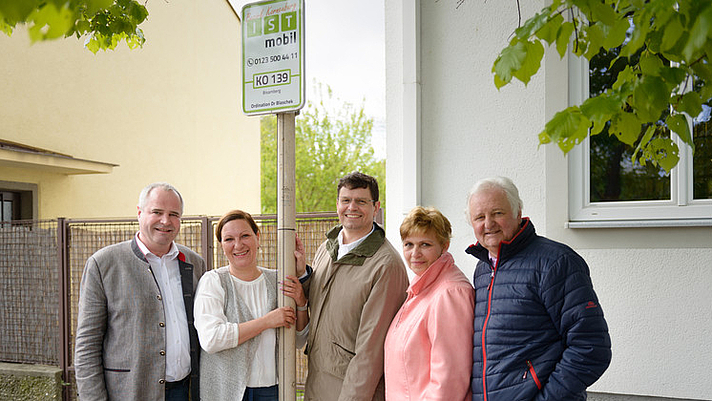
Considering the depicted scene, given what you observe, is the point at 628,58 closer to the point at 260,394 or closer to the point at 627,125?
the point at 627,125

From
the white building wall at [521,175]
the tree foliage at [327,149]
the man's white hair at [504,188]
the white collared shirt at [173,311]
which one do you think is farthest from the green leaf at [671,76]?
the tree foliage at [327,149]

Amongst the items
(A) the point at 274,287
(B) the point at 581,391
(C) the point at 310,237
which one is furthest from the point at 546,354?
(C) the point at 310,237

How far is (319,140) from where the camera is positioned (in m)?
36.3

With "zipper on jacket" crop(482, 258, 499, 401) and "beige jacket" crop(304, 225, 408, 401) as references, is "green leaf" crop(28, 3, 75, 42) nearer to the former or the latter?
"zipper on jacket" crop(482, 258, 499, 401)

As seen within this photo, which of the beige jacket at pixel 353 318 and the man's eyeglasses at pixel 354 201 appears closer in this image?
the beige jacket at pixel 353 318

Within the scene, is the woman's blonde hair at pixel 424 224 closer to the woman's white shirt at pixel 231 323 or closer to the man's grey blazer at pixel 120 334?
the woman's white shirt at pixel 231 323

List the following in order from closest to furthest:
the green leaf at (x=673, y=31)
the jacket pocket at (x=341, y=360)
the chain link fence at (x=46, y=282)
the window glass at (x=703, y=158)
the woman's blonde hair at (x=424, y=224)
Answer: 1. the green leaf at (x=673, y=31)
2. the woman's blonde hair at (x=424, y=224)
3. the jacket pocket at (x=341, y=360)
4. the window glass at (x=703, y=158)
5. the chain link fence at (x=46, y=282)

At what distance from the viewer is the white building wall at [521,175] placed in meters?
4.16

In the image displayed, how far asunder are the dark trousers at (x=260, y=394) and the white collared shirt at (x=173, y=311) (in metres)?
0.38

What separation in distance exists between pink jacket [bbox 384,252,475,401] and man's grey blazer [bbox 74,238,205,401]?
44.9 inches

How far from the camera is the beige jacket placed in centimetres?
302

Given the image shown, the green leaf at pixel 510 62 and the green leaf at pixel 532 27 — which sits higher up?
the green leaf at pixel 532 27

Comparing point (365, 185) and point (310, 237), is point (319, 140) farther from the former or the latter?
point (365, 185)

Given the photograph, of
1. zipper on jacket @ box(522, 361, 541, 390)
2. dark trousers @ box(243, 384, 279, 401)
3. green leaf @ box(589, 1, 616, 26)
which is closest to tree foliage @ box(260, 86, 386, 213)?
dark trousers @ box(243, 384, 279, 401)
